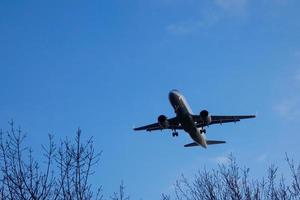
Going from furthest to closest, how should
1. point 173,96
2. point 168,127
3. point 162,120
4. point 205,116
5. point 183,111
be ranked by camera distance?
point 168,127
point 205,116
point 162,120
point 183,111
point 173,96

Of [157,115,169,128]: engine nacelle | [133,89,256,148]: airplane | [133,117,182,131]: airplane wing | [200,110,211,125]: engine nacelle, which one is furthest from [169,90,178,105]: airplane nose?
[200,110,211,125]: engine nacelle

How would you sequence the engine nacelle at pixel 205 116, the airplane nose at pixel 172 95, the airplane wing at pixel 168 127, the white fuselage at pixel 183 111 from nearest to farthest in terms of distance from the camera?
the white fuselage at pixel 183 111 < the airplane nose at pixel 172 95 < the engine nacelle at pixel 205 116 < the airplane wing at pixel 168 127

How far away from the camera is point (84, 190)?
13234mm

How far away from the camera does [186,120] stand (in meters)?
43.3

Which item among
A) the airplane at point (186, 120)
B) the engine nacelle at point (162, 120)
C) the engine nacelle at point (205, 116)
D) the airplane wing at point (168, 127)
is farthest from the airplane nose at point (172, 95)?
the engine nacelle at point (205, 116)

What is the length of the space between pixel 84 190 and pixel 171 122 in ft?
104

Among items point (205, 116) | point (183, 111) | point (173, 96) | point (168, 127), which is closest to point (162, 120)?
point (168, 127)

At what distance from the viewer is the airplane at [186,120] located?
4275 centimetres

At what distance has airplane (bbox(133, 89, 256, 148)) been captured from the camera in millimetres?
42750

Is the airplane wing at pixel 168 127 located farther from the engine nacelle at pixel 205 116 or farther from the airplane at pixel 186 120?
the engine nacelle at pixel 205 116

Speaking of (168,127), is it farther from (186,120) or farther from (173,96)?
(173,96)

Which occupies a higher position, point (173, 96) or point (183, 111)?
point (173, 96)

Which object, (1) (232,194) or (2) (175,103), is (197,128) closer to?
(2) (175,103)

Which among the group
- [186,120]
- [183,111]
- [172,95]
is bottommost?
[186,120]
